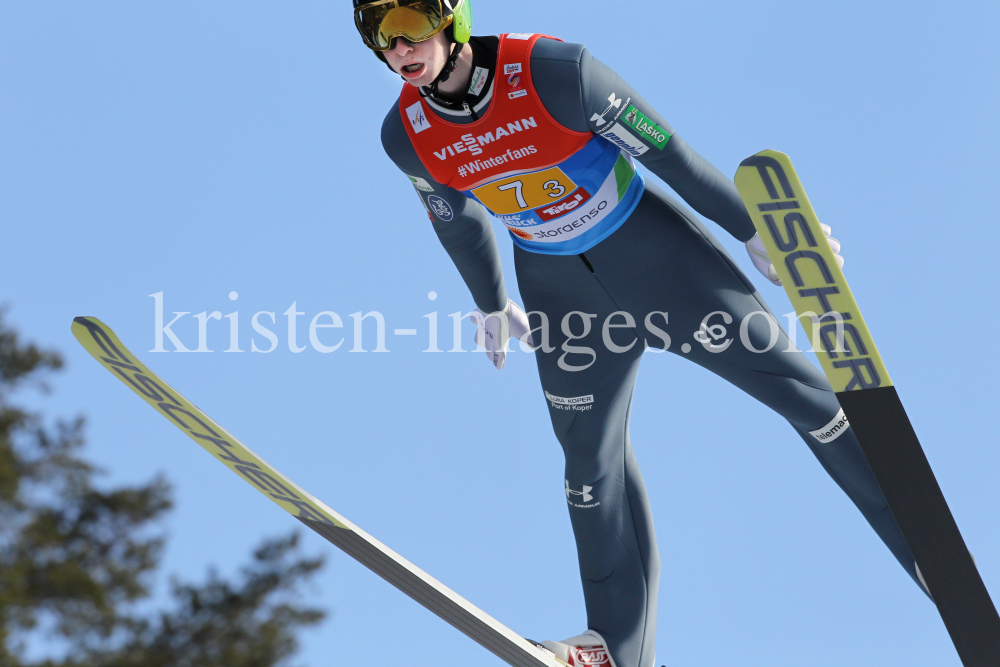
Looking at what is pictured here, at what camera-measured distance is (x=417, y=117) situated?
274 cm

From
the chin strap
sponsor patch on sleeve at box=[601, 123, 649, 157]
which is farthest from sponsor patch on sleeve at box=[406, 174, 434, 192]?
sponsor patch on sleeve at box=[601, 123, 649, 157]

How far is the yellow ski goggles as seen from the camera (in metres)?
2.44

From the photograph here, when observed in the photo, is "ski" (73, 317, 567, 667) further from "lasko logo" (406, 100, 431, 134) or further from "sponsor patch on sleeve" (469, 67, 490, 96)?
"sponsor patch on sleeve" (469, 67, 490, 96)

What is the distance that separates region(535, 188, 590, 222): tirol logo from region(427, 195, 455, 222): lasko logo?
1.17 ft

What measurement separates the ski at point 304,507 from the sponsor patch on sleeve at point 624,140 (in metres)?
1.50

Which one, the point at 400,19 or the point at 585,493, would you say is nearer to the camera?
the point at 400,19

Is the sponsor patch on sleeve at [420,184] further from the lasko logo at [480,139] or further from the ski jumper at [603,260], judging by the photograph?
the lasko logo at [480,139]

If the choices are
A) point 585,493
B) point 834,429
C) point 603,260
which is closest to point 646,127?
point 603,260

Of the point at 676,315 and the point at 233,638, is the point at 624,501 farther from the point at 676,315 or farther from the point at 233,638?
the point at 233,638

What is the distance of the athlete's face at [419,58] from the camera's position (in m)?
2.48

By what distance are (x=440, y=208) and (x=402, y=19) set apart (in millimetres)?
690

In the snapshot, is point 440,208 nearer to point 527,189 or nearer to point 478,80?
point 527,189

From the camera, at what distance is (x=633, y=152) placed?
2.63m

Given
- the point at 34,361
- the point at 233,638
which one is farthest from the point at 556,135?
the point at 34,361
